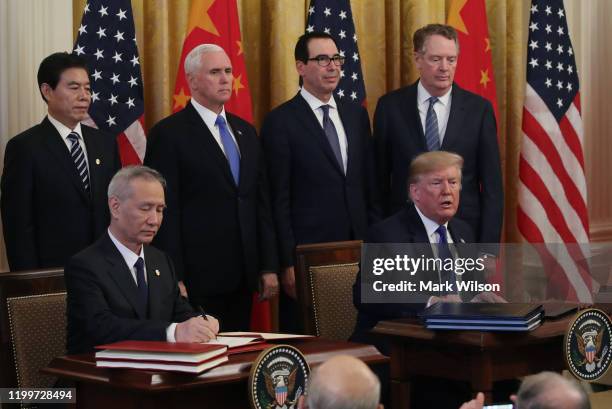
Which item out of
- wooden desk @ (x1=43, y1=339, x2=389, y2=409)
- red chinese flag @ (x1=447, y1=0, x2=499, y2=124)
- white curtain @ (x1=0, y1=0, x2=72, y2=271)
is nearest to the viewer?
wooden desk @ (x1=43, y1=339, x2=389, y2=409)

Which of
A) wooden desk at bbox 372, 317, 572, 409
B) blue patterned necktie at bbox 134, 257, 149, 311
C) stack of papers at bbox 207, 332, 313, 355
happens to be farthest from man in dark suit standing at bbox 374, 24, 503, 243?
stack of papers at bbox 207, 332, 313, 355

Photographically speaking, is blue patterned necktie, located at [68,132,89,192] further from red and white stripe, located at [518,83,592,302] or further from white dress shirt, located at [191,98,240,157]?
red and white stripe, located at [518,83,592,302]

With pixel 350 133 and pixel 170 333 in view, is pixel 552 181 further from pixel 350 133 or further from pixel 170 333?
pixel 170 333

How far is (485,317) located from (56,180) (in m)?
2.10

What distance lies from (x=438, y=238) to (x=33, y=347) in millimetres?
1792

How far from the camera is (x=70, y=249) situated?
16.2 ft

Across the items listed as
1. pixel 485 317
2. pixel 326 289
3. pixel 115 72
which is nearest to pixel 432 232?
pixel 326 289

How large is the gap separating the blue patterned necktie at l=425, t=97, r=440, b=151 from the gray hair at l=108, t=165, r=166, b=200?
7.20 ft

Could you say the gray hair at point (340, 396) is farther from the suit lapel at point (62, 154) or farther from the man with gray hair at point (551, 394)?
the suit lapel at point (62, 154)

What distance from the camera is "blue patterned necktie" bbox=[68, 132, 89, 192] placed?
5004mm

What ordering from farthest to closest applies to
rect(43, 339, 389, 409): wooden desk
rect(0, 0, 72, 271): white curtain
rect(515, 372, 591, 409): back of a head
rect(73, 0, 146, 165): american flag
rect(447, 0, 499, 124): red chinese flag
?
rect(447, 0, 499, 124): red chinese flag < rect(73, 0, 146, 165): american flag < rect(0, 0, 72, 271): white curtain < rect(43, 339, 389, 409): wooden desk < rect(515, 372, 591, 409): back of a head

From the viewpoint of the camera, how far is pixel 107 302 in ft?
12.4

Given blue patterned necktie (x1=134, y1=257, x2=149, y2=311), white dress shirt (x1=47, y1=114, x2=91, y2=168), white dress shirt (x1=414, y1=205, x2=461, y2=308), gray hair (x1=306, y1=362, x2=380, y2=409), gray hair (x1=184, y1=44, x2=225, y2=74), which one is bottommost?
gray hair (x1=306, y1=362, x2=380, y2=409)

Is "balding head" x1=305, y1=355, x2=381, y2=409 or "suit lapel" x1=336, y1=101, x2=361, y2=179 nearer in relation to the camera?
"balding head" x1=305, y1=355, x2=381, y2=409
